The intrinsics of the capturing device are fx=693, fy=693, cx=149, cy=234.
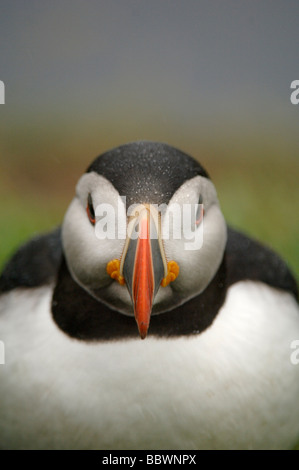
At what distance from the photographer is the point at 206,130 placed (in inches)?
200

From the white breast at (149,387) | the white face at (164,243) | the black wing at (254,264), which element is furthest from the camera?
the black wing at (254,264)

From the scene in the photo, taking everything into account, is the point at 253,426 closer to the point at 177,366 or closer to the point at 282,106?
the point at 177,366

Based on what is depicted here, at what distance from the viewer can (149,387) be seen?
69.9 inches

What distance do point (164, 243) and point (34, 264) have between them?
0.65 metres

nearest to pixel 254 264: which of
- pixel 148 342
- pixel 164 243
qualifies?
pixel 148 342

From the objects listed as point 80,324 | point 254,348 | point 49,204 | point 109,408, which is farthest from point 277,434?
point 49,204

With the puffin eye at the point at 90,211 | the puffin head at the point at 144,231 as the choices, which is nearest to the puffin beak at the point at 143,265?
the puffin head at the point at 144,231

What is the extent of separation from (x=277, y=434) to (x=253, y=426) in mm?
116

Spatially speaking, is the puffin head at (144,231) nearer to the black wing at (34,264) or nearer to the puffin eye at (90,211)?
the puffin eye at (90,211)

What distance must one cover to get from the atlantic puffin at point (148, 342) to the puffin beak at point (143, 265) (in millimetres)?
61

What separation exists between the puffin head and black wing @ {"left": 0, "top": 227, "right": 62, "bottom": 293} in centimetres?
22

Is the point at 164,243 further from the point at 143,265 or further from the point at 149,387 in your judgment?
the point at 149,387

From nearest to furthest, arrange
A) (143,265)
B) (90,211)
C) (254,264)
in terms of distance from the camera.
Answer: (143,265), (90,211), (254,264)

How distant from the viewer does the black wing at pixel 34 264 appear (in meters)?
2.03
